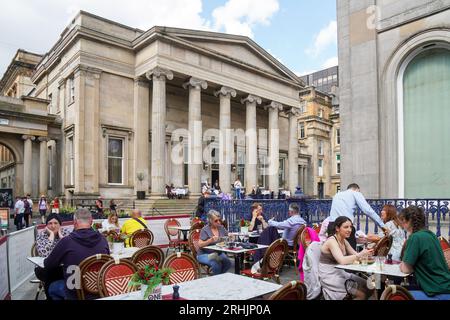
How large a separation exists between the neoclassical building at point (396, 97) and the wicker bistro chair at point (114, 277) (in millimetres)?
8765

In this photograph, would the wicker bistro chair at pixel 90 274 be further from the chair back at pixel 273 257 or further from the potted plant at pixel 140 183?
the potted plant at pixel 140 183

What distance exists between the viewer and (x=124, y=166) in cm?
2656

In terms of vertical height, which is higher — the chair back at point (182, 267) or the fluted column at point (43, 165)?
the fluted column at point (43, 165)

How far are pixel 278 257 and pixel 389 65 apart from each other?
25.4ft

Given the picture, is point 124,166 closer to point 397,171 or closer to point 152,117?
point 152,117

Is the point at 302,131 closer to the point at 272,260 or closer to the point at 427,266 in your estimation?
the point at 272,260

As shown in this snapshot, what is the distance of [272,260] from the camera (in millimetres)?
6418

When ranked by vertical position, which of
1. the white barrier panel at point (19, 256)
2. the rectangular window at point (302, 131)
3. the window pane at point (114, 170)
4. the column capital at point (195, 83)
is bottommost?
the white barrier panel at point (19, 256)

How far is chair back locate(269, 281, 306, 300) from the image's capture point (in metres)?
3.13

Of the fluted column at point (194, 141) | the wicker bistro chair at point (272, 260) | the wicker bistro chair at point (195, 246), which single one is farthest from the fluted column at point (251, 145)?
the wicker bistro chair at point (272, 260)

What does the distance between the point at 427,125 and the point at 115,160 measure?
825 inches

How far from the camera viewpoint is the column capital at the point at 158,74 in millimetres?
24969

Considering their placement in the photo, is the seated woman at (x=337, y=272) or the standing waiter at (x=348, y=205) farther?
the standing waiter at (x=348, y=205)

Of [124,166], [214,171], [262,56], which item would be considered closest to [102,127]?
[124,166]
